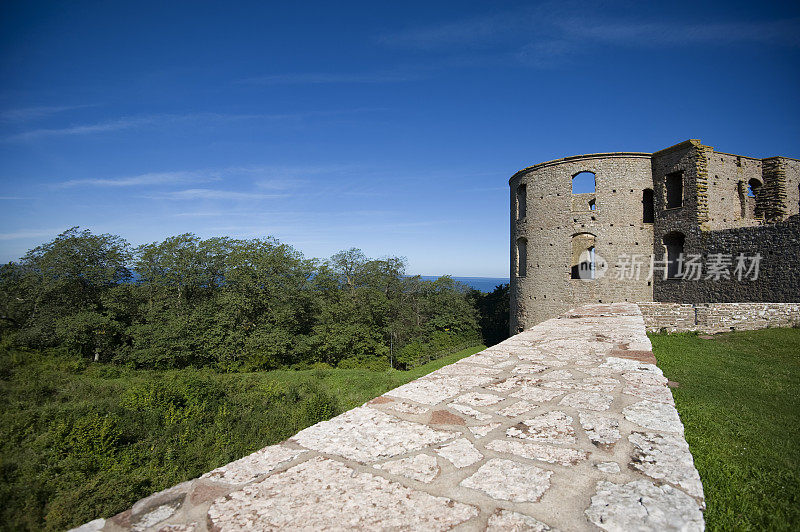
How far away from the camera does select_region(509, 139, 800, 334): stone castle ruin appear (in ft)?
46.5

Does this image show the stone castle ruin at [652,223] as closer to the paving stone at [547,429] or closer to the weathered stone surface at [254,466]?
the paving stone at [547,429]

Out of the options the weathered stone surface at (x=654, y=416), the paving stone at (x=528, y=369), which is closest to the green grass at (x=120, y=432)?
the paving stone at (x=528, y=369)

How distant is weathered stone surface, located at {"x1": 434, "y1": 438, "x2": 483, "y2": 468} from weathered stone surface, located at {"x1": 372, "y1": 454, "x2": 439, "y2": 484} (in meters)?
0.10

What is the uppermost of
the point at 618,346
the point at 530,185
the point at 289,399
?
the point at 530,185

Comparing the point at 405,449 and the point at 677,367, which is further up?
the point at 405,449

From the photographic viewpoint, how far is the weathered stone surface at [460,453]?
191 cm

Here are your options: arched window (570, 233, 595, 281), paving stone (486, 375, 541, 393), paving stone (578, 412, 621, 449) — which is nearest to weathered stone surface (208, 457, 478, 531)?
paving stone (578, 412, 621, 449)

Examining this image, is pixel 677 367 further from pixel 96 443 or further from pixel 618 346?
pixel 96 443

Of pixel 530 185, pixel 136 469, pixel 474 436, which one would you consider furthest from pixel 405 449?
pixel 530 185

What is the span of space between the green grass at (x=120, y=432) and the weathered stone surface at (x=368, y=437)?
4.33 m

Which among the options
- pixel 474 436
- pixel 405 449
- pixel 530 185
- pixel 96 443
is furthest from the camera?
pixel 530 185

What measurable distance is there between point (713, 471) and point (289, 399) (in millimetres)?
13254

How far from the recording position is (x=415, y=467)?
1846 mm

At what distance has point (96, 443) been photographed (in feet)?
30.9
